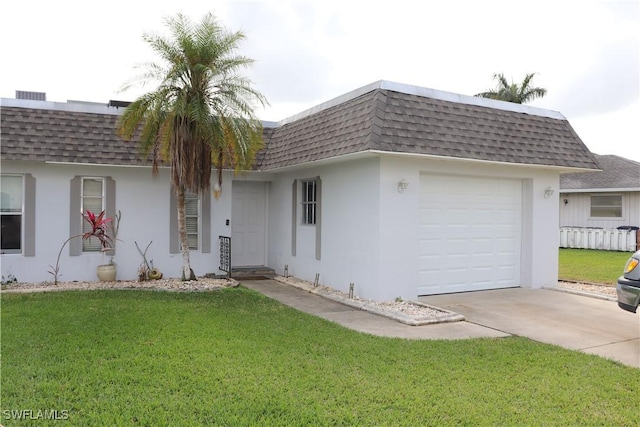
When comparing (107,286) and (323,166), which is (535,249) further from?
(107,286)

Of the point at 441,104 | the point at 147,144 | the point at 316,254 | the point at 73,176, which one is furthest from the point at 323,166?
the point at 73,176

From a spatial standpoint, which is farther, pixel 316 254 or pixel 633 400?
pixel 316 254

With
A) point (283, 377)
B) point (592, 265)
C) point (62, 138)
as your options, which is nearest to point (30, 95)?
point (62, 138)

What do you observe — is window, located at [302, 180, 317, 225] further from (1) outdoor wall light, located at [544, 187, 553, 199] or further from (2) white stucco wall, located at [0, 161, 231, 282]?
(1) outdoor wall light, located at [544, 187, 553, 199]

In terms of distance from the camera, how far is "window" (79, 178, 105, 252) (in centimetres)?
1032

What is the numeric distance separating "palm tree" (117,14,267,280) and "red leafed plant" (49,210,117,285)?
1.65 m

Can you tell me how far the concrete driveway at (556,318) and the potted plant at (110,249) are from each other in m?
6.43

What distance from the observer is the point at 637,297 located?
561 centimetres

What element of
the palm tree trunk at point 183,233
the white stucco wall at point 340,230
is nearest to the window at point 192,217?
the palm tree trunk at point 183,233

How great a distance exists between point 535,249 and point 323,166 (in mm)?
4834

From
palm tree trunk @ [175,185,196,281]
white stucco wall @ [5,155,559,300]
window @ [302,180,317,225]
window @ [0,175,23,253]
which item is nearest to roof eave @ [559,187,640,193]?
white stucco wall @ [5,155,559,300]

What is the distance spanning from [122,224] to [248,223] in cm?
319

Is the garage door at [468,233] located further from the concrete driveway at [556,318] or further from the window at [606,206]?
the window at [606,206]

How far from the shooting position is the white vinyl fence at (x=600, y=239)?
1870cm
